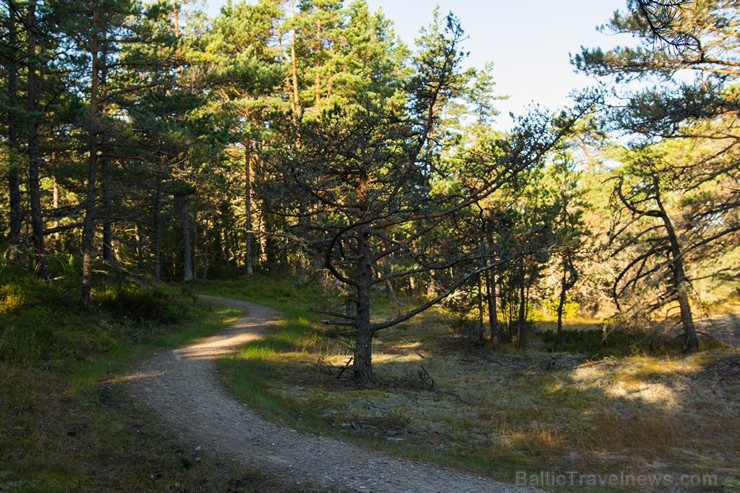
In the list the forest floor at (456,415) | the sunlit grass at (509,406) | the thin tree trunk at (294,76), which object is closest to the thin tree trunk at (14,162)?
the forest floor at (456,415)

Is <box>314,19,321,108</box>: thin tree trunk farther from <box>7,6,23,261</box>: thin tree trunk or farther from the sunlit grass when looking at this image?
the sunlit grass

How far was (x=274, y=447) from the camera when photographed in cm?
712

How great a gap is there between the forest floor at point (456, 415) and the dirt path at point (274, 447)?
3 centimetres

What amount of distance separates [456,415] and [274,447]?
471 cm

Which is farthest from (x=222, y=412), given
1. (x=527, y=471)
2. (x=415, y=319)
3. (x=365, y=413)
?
(x=415, y=319)

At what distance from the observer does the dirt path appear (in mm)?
6203

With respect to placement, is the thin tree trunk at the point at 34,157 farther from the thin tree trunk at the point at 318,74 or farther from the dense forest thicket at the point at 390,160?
the thin tree trunk at the point at 318,74

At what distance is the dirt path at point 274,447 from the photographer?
244 inches

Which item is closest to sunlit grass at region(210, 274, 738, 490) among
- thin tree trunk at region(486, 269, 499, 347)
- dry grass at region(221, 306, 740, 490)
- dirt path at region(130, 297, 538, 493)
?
dry grass at region(221, 306, 740, 490)

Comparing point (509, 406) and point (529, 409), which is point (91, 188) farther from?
point (529, 409)

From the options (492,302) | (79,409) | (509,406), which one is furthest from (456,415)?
(492,302)

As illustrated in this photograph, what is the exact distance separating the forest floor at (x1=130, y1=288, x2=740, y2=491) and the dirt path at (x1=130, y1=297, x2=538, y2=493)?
3 centimetres

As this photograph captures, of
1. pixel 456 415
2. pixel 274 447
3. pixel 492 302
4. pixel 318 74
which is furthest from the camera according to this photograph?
pixel 318 74

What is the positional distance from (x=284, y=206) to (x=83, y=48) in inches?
322
